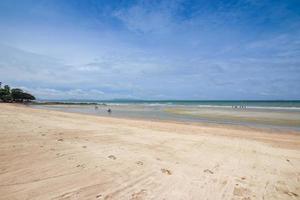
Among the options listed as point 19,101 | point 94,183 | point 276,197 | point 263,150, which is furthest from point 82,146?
point 19,101

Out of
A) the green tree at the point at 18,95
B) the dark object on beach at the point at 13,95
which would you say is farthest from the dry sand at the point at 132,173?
the green tree at the point at 18,95

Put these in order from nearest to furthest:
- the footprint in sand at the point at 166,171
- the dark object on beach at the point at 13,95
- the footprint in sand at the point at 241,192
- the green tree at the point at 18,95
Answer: the footprint in sand at the point at 241,192
the footprint in sand at the point at 166,171
the dark object on beach at the point at 13,95
the green tree at the point at 18,95

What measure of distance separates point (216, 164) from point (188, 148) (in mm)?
1830

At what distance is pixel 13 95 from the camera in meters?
63.3

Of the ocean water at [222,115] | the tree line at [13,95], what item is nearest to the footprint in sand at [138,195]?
the ocean water at [222,115]

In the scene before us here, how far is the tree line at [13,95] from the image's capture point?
6104cm

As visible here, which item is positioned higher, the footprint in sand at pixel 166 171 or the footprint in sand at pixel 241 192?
the footprint in sand at pixel 166 171

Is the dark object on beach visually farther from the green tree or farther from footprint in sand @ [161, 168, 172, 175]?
footprint in sand @ [161, 168, 172, 175]

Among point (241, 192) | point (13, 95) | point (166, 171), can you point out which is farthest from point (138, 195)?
point (13, 95)

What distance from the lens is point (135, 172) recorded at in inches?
188

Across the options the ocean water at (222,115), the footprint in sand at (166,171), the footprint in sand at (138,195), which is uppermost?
the footprint in sand at (166,171)

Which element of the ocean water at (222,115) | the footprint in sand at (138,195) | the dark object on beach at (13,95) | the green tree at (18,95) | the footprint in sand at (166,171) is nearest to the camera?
the footprint in sand at (138,195)

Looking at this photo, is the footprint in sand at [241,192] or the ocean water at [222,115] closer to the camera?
the footprint in sand at [241,192]

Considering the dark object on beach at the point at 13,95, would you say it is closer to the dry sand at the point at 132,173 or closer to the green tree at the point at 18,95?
the green tree at the point at 18,95
